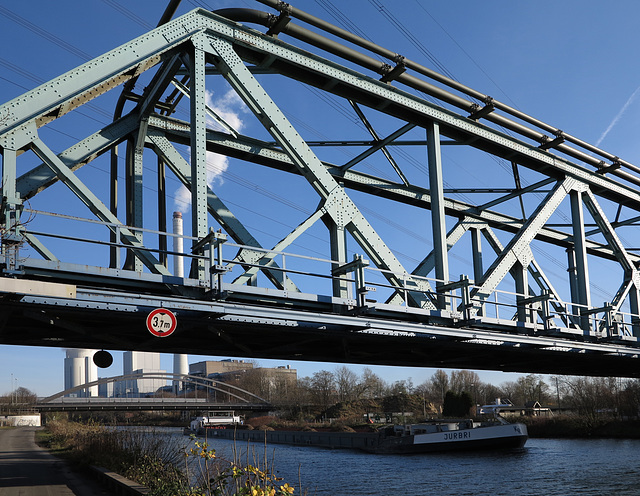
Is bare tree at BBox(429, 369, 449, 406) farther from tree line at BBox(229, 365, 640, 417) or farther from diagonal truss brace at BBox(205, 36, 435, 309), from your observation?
diagonal truss brace at BBox(205, 36, 435, 309)

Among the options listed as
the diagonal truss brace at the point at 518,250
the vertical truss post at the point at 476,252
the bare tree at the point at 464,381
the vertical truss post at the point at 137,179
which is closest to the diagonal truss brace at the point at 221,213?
the vertical truss post at the point at 137,179

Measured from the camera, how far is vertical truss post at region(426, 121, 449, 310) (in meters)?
18.8

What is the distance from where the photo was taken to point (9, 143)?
517 inches

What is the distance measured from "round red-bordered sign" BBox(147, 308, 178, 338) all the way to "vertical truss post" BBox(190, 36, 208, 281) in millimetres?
1594

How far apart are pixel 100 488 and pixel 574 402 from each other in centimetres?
6098

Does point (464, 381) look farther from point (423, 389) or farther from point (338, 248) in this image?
point (338, 248)

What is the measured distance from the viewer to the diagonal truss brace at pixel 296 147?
1622 cm

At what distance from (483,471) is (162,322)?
30.6 metres

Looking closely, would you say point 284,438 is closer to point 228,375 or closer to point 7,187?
point 7,187

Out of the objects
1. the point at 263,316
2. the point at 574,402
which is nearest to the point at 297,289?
the point at 263,316

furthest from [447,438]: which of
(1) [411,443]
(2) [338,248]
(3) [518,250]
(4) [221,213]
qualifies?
(4) [221,213]

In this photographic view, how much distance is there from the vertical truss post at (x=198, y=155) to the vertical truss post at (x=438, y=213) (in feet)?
24.6

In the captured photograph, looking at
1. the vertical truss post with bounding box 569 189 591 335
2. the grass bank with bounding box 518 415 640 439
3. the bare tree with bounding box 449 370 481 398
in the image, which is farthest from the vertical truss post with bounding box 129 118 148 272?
the bare tree with bounding box 449 370 481 398

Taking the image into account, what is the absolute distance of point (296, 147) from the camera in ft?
53.5
